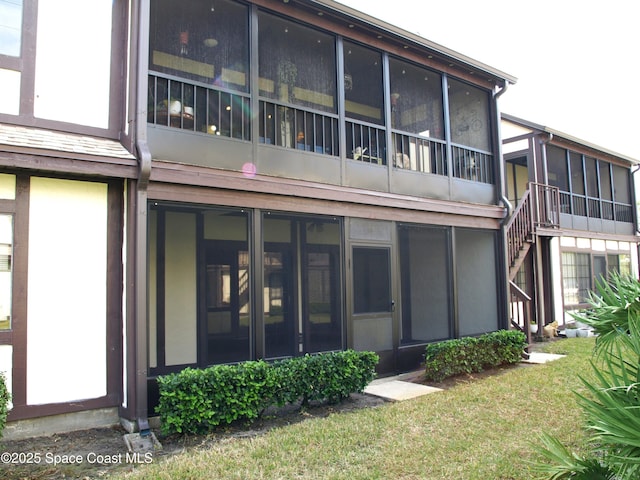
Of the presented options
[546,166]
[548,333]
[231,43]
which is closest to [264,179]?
[231,43]

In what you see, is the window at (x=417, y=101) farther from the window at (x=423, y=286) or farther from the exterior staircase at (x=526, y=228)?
the exterior staircase at (x=526, y=228)

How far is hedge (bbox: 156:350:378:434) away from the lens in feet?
16.0

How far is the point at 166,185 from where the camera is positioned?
5641mm

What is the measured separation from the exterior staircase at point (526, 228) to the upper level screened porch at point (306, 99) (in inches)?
66.0

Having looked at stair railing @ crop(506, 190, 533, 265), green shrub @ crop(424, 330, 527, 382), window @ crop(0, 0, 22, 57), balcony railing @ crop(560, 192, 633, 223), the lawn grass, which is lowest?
the lawn grass

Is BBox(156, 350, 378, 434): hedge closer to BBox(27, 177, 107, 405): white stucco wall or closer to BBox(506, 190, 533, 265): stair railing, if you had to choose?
BBox(27, 177, 107, 405): white stucco wall

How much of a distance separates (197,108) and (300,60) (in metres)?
2.15

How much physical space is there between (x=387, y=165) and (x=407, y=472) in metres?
5.15

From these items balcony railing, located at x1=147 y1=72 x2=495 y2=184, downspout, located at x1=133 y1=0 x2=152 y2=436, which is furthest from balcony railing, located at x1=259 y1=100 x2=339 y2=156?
downspout, located at x1=133 y1=0 x2=152 y2=436

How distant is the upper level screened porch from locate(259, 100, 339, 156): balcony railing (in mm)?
16

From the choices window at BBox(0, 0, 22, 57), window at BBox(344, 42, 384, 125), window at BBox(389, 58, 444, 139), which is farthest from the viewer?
window at BBox(389, 58, 444, 139)

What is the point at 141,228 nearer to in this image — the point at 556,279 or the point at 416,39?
the point at 416,39

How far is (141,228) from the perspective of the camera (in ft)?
17.4

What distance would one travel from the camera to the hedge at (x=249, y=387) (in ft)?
16.0
